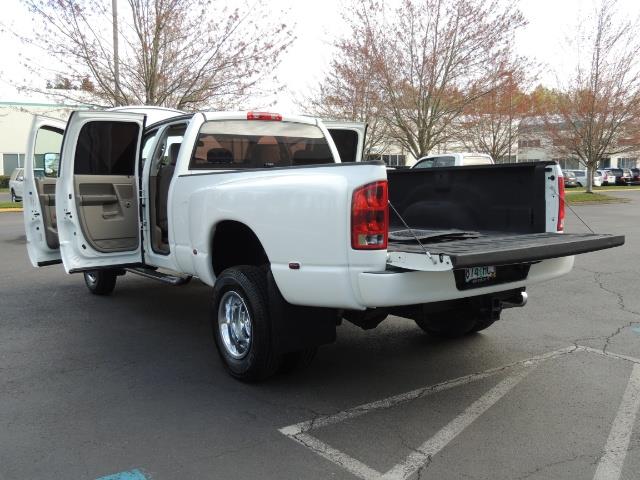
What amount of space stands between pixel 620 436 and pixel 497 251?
1332 mm

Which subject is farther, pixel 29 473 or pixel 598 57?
pixel 598 57

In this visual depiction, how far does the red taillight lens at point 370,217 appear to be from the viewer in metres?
3.45

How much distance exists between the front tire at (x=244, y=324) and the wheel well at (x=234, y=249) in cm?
40

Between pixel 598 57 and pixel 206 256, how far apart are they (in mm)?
27024

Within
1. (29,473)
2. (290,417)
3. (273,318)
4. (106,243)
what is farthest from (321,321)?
(106,243)

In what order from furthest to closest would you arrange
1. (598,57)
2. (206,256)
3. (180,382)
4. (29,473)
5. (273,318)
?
(598,57) < (206,256) < (180,382) < (273,318) < (29,473)

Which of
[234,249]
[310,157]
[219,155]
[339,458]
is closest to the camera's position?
[339,458]

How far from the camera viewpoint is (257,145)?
592 cm

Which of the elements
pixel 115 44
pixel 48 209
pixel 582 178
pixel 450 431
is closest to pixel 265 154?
pixel 48 209

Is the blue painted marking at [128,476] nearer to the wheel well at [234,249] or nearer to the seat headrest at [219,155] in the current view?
the wheel well at [234,249]

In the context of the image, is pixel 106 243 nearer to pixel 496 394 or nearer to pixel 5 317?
pixel 5 317

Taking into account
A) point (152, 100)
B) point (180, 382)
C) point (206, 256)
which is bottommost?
point (180, 382)

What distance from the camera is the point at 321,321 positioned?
13.5ft

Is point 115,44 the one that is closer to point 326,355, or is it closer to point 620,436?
point 326,355
